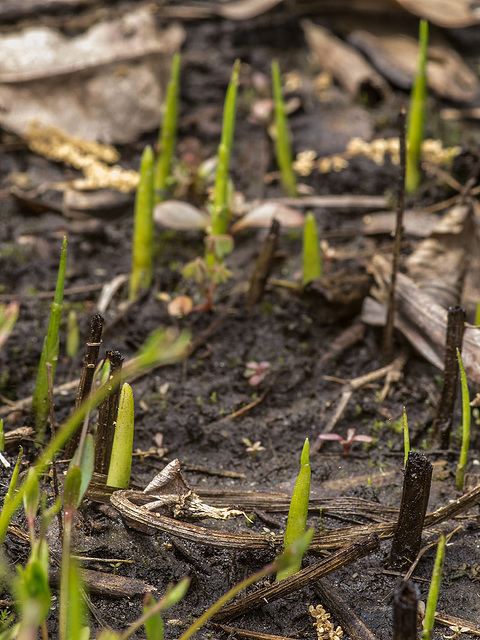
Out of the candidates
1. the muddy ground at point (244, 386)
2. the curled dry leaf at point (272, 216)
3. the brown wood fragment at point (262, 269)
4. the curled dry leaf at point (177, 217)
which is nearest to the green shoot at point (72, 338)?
the muddy ground at point (244, 386)

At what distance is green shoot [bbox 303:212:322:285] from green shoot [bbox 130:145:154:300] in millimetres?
574

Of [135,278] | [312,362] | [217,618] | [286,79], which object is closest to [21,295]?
[135,278]

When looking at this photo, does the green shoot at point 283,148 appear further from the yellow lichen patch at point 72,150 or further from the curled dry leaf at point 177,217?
the yellow lichen patch at point 72,150

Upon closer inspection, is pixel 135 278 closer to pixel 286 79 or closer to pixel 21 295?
pixel 21 295

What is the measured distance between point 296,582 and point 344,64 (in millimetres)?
2896

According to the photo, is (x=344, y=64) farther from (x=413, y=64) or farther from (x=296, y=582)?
(x=296, y=582)

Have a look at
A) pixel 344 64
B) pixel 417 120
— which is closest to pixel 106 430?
pixel 417 120

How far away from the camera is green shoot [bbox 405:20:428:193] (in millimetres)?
2549

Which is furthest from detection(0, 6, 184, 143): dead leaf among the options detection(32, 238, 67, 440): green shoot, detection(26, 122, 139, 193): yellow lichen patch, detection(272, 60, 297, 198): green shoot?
detection(32, 238, 67, 440): green shoot

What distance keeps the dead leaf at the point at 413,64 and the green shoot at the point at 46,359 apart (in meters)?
2.50

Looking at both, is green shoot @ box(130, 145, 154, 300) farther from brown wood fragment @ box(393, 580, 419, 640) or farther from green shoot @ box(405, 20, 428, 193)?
brown wood fragment @ box(393, 580, 419, 640)

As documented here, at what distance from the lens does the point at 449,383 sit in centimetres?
177

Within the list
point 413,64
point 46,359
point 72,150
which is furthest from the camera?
point 413,64

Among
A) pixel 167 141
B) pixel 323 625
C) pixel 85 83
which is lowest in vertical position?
pixel 323 625
